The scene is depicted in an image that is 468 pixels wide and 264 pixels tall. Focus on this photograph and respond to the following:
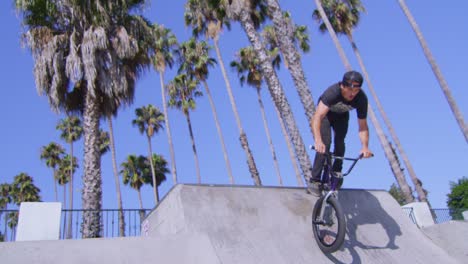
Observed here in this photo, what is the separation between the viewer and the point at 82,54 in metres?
11.1

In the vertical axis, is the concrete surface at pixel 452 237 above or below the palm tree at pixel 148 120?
below

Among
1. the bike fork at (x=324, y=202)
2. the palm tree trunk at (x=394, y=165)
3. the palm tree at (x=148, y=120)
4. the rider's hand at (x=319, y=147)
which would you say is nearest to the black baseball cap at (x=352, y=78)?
the rider's hand at (x=319, y=147)

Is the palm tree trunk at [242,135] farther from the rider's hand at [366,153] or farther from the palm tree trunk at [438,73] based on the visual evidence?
the rider's hand at [366,153]

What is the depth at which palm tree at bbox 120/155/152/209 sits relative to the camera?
38594 mm

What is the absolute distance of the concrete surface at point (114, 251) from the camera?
3.21m

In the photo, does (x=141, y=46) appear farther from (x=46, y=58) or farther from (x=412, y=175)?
(x=412, y=175)

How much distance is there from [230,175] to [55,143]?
85.1ft

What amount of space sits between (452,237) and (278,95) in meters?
7.94

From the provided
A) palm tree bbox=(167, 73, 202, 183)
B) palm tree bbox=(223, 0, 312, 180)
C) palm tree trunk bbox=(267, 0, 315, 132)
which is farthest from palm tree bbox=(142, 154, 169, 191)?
palm tree trunk bbox=(267, 0, 315, 132)

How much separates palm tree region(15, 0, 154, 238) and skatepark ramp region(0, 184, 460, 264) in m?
6.50

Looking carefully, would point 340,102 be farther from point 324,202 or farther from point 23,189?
point 23,189

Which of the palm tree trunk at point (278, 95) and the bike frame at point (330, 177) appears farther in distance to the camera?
the palm tree trunk at point (278, 95)

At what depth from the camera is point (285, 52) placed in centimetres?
1245

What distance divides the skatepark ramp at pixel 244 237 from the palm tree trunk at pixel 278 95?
18.6 feet
